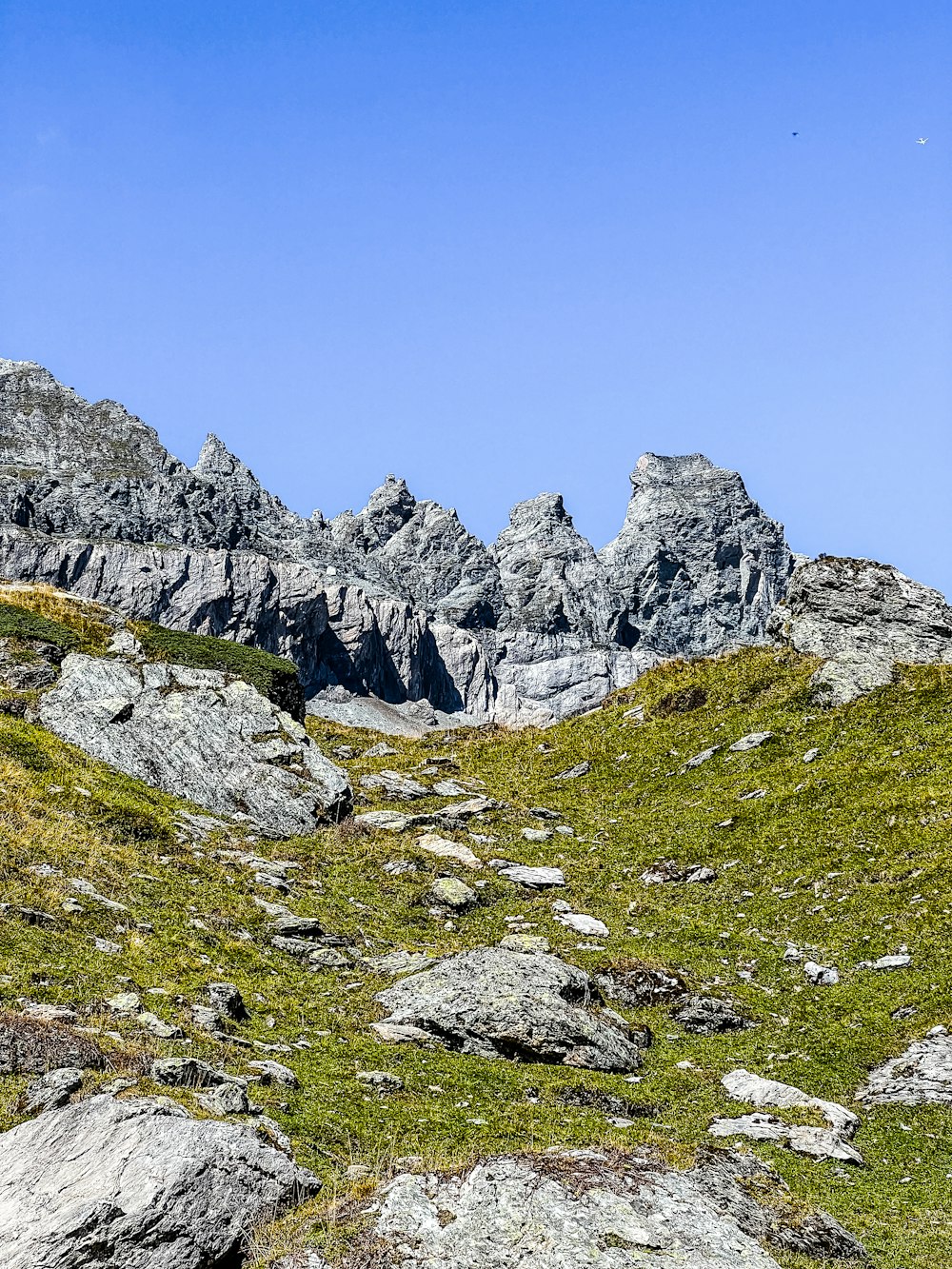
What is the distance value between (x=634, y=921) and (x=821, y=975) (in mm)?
6265

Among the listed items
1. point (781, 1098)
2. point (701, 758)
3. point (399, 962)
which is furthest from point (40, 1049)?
point (701, 758)

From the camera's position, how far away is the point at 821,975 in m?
21.8

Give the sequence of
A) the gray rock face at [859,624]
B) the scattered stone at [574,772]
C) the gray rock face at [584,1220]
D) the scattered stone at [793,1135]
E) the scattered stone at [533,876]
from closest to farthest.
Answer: the gray rock face at [584,1220]
the scattered stone at [793,1135]
the scattered stone at [533,876]
the gray rock face at [859,624]
the scattered stone at [574,772]

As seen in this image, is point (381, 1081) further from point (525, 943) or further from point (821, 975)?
point (821, 975)

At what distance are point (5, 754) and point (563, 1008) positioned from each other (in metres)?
18.6

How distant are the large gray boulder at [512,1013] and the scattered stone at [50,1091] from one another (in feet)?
22.8

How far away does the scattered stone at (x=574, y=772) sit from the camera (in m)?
41.1

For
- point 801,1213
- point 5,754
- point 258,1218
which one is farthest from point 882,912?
point 5,754

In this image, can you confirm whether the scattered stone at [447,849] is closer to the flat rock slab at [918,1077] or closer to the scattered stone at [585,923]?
the scattered stone at [585,923]

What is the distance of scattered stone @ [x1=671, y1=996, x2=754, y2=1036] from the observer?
66.5 feet

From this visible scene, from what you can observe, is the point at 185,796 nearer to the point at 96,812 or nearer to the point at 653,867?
the point at 96,812

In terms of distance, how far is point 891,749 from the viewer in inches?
1268

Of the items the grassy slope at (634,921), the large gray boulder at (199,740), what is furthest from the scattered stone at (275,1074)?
the large gray boulder at (199,740)

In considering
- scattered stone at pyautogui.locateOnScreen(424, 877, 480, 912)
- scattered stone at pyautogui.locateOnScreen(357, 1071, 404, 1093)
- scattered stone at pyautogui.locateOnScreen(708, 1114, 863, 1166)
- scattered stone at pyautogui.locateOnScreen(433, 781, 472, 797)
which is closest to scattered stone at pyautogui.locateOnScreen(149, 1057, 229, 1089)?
scattered stone at pyautogui.locateOnScreen(357, 1071, 404, 1093)
